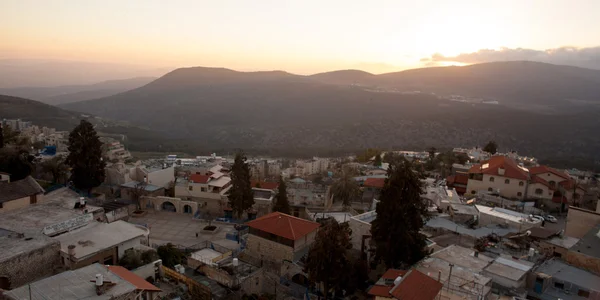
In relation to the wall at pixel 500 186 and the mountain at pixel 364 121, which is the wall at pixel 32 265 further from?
the mountain at pixel 364 121

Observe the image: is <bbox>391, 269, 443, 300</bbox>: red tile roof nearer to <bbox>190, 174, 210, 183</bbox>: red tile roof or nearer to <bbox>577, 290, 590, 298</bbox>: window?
<bbox>577, 290, 590, 298</bbox>: window

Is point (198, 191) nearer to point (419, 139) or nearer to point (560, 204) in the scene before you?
point (560, 204)

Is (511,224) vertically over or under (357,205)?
over

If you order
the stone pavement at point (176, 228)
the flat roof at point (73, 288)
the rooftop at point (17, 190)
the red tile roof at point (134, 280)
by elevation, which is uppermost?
the flat roof at point (73, 288)

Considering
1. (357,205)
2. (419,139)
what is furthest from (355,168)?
(419,139)

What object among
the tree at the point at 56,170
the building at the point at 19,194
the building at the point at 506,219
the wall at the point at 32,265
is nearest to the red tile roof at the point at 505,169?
the building at the point at 506,219

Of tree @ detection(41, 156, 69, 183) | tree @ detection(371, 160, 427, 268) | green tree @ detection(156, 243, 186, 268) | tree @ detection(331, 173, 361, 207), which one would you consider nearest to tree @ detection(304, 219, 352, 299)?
tree @ detection(371, 160, 427, 268)
